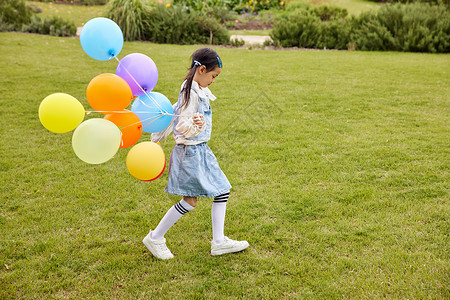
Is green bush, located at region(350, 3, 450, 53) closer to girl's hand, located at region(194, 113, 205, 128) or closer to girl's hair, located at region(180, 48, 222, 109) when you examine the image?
girl's hair, located at region(180, 48, 222, 109)

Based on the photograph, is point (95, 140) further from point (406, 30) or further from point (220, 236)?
point (406, 30)

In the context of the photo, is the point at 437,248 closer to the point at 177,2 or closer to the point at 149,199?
the point at 149,199

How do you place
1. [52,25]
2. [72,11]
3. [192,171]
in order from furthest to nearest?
[72,11] → [52,25] → [192,171]

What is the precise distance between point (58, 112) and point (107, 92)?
0.34 m

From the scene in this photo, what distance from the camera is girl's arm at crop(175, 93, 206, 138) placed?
267 centimetres

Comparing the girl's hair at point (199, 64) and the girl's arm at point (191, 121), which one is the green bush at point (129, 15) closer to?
the girl's hair at point (199, 64)

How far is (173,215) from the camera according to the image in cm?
291

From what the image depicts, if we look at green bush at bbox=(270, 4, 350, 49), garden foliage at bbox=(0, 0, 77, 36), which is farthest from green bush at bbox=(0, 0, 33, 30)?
green bush at bbox=(270, 4, 350, 49)

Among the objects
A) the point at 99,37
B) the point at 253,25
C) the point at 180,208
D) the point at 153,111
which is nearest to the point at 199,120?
the point at 153,111

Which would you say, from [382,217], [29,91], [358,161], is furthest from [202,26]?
[382,217]

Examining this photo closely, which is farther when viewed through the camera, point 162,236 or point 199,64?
point 162,236

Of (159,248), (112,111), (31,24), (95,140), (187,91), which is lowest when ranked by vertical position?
(159,248)

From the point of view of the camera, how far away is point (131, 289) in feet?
8.80

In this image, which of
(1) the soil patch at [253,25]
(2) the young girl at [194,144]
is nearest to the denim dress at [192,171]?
(2) the young girl at [194,144]
